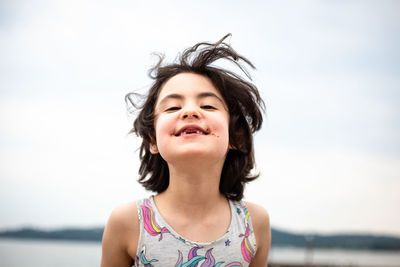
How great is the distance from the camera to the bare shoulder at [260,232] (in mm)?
2979

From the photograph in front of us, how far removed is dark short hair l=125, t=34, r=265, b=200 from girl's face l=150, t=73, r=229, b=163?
8.0 inches

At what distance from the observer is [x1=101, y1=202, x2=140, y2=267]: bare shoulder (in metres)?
2.69

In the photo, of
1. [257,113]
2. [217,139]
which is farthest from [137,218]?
[257,113]

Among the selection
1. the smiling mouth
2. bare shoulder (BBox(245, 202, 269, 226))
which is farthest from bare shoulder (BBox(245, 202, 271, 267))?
the smiling mouth

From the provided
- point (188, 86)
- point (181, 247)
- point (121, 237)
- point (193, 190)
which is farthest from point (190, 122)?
point (121, 237)

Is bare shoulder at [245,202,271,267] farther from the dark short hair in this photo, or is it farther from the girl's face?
the girl's face

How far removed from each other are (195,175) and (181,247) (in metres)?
0.47

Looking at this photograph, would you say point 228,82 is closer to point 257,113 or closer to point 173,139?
point 257,113

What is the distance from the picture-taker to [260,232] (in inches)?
118

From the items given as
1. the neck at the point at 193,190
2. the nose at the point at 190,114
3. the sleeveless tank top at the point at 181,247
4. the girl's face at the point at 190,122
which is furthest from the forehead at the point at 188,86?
the sleeveless tank top at the point at 181,247

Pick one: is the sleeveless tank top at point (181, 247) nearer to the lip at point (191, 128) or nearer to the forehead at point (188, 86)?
the lip at point (191, 128)

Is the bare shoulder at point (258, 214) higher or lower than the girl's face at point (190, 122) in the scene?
lower

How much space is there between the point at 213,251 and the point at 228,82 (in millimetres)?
1198

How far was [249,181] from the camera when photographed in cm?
328
